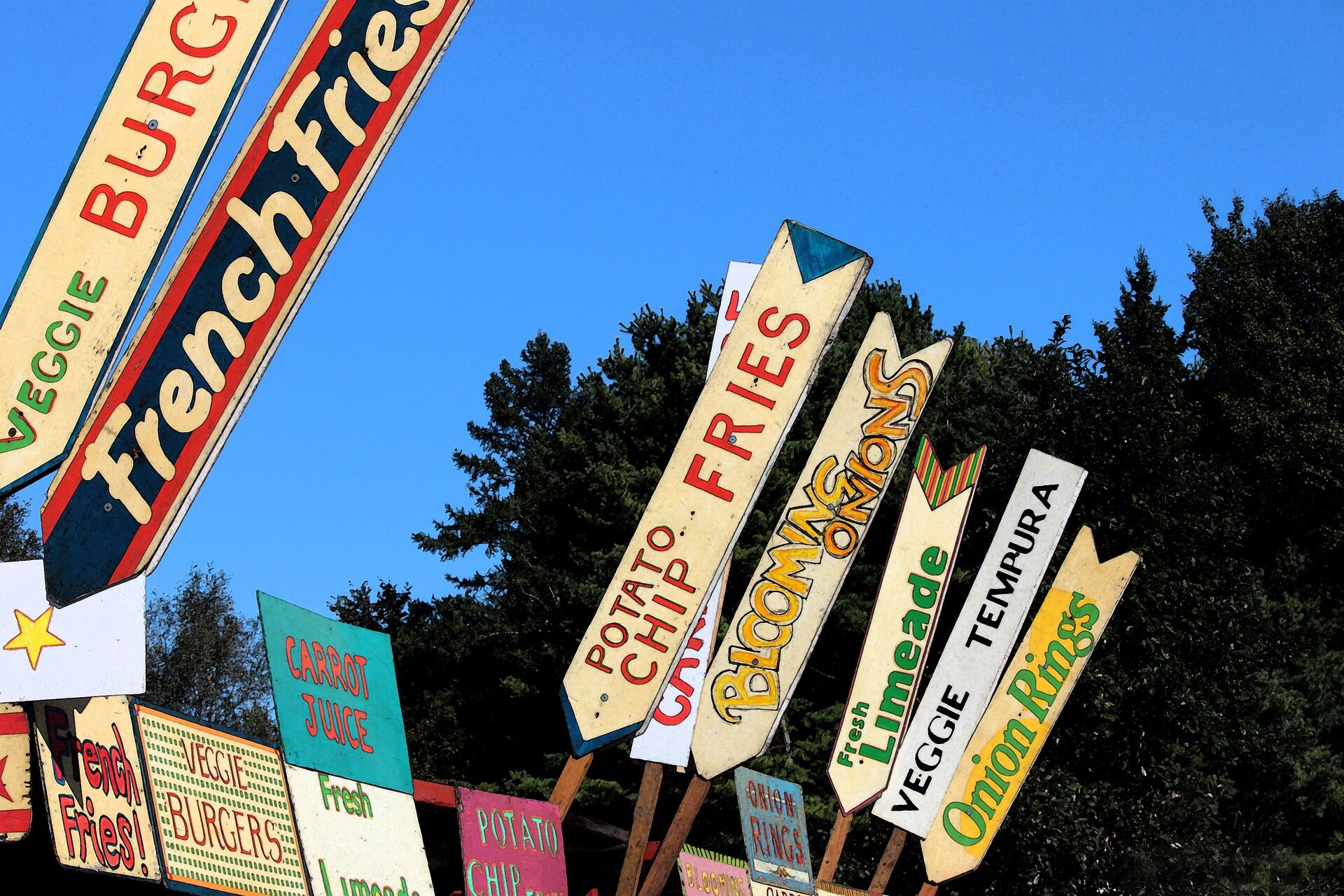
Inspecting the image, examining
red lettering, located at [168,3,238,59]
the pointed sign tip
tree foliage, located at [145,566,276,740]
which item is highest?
the pointed sign tip

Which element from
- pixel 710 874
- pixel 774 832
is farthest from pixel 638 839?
pixel 774 832

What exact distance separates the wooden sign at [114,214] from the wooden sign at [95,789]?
1.34 metres

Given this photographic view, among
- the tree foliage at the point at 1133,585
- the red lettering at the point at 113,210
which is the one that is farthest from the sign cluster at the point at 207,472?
the tree foliage at the point at 1133,585

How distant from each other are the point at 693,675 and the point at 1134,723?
49.6ft

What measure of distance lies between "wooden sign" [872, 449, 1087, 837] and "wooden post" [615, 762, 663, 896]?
361 cm

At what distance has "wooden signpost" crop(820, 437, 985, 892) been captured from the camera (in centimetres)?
1437

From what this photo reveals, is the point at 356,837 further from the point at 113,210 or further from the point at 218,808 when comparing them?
the point at 113,210

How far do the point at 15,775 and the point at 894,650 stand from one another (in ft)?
28.8

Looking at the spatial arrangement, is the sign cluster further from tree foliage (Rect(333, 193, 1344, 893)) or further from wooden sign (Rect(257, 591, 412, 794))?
tree foliage (Rect(333, 193, 1344, 893))

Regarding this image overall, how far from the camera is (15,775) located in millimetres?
7371

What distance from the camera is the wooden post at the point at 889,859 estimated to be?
50.9ft

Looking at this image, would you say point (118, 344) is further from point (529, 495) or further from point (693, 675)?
point (529, 495)

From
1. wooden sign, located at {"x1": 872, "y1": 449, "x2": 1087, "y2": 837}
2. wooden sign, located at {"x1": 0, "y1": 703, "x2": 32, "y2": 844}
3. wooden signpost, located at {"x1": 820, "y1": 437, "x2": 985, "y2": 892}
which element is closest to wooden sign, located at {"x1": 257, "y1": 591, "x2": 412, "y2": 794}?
wooden sign, located at {"x1": 0, "y1": 703, "x2": 32, "y2": 844}

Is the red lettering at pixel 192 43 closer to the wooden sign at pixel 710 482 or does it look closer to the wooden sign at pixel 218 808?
the wooden sign at pixel 218 808
